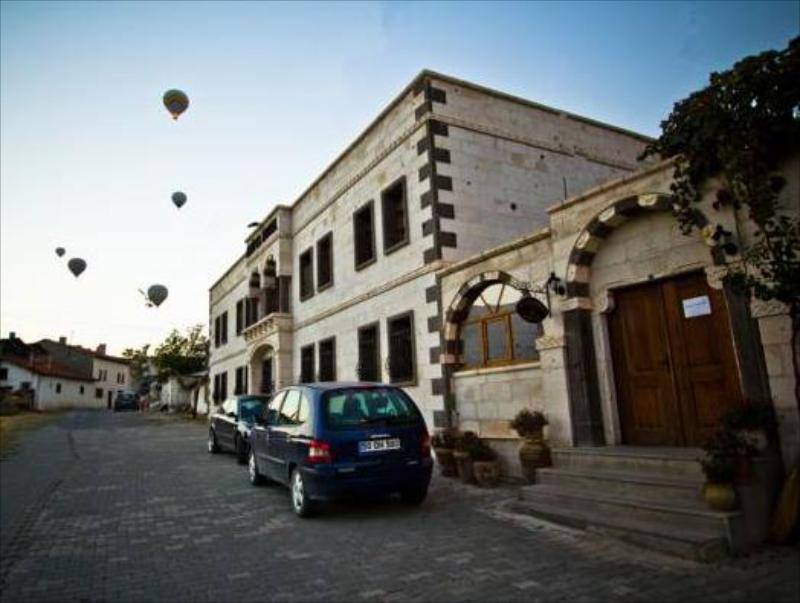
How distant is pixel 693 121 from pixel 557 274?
299cm

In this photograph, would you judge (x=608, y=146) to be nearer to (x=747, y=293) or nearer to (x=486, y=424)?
(x=486, y=424)

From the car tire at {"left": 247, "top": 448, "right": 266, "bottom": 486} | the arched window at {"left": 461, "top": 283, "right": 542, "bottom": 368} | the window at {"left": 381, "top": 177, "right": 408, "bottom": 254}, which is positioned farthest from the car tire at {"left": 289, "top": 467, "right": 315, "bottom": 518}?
the window at {"left": 381, "top": 177, "right": 408, "bottom": 254}

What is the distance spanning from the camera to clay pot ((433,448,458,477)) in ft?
31.3

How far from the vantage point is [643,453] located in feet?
21.6

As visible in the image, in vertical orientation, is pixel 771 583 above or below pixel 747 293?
below

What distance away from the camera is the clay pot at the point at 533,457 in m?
7.95

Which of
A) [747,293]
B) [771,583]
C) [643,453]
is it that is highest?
[747,293]

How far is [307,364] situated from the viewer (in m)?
18.5

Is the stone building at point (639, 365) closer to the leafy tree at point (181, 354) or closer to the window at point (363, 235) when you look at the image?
the window at point (363, 235)

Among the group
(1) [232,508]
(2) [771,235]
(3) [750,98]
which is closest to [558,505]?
(2) [771,235]

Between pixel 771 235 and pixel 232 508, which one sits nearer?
pixel 771 235

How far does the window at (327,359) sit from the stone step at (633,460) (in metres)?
9.83

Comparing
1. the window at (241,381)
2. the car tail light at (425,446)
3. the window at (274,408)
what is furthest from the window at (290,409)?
the window at (241,381)

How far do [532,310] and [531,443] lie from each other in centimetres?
208
